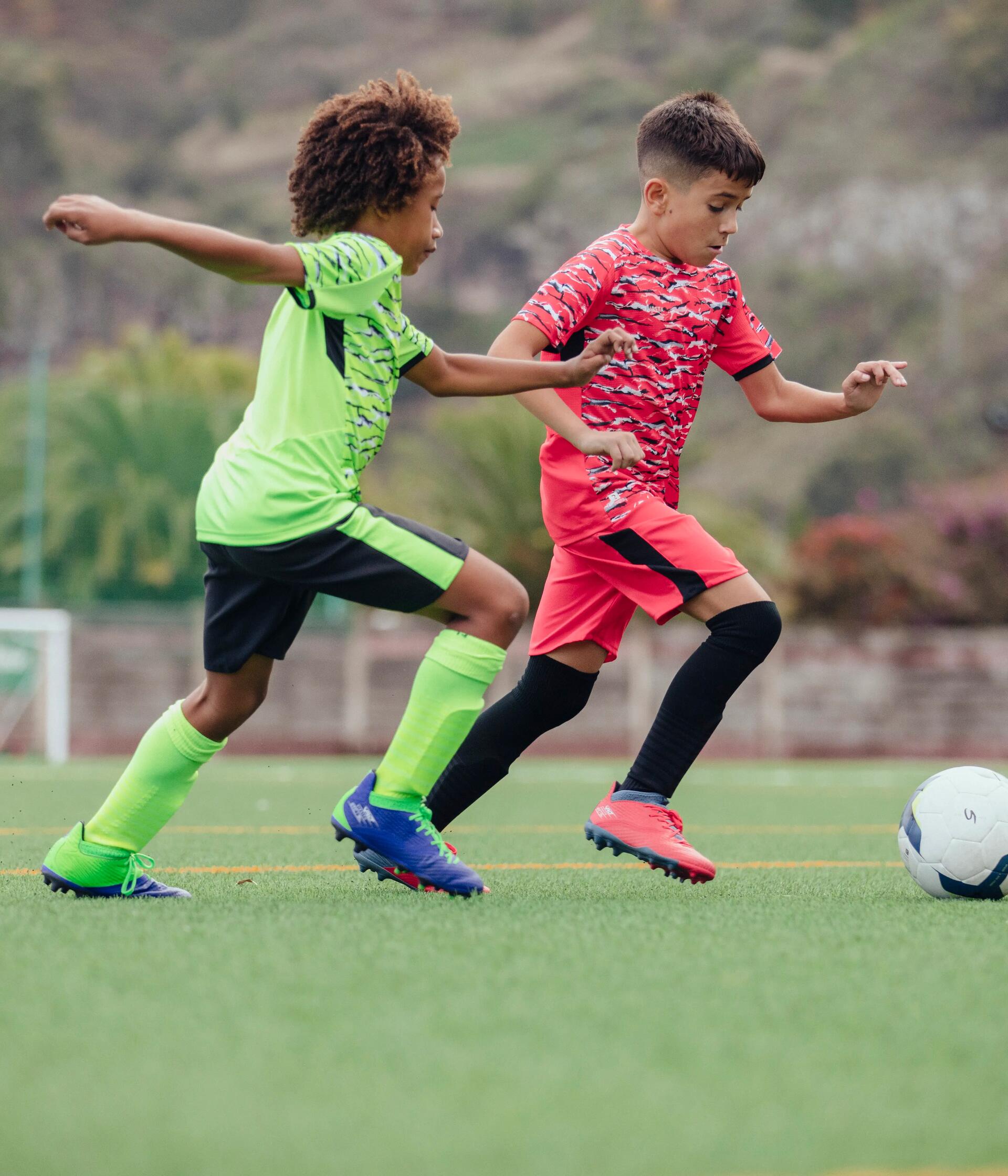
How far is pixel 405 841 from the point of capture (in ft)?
11.1

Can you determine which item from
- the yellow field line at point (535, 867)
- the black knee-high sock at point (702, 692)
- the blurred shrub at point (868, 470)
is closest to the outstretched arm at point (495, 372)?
the black knee-high sock at point (702, 692)

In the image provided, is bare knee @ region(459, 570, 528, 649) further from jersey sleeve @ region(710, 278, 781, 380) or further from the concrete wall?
the concrete wall

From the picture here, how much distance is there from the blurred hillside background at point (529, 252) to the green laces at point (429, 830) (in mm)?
15826

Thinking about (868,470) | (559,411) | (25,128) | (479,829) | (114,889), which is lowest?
(479,829)

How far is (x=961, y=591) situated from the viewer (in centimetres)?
1888

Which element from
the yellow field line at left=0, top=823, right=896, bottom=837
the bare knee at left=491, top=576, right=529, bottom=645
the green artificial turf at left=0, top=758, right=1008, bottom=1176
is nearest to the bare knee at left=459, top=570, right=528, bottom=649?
the bare knee at left=491, top=576, right=529, bottom=645

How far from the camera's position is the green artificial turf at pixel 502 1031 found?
1597 millimetres

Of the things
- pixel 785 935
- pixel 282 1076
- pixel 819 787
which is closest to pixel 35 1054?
pixel 282 1076

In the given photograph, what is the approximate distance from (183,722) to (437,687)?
541mm

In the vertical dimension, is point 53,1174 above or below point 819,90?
below

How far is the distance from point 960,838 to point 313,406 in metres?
1.68

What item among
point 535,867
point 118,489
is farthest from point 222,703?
point 118,489

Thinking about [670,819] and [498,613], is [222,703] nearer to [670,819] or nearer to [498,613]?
[498,613]

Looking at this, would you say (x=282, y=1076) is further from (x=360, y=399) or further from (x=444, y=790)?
(x=444, y=790)
